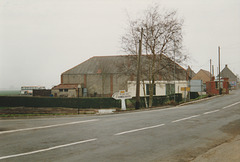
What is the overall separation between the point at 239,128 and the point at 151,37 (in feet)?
62.9

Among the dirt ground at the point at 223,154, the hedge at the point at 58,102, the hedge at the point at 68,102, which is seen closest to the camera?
the dirt ground at the point at 223,154

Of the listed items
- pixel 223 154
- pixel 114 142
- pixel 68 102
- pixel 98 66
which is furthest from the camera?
pixel 98 66

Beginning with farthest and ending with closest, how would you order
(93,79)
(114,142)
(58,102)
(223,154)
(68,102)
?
1. (93,79)
2. (58,102)
3. (68,102)
4. (114,142)
5. (223,154)

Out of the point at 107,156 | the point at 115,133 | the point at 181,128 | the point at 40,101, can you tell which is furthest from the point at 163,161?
the point at 40,101

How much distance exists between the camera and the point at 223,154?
18.4ft

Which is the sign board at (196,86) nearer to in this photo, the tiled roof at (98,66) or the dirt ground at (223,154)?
the dirt ground at (223,154)

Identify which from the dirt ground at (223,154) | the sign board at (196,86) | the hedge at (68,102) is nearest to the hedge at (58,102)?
the hedge at (68,102)

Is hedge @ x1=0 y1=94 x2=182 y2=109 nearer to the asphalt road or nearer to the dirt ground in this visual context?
the asphalt road

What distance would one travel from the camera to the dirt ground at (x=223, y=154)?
5.25 meters

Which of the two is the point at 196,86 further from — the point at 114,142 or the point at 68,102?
the point at 114,142

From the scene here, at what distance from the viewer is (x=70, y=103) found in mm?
32406

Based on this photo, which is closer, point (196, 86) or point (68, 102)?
point (196, 86)

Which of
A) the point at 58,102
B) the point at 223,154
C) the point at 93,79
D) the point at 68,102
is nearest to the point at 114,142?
the point at 223,154

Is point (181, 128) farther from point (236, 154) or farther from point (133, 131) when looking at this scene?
point (236, 154)
